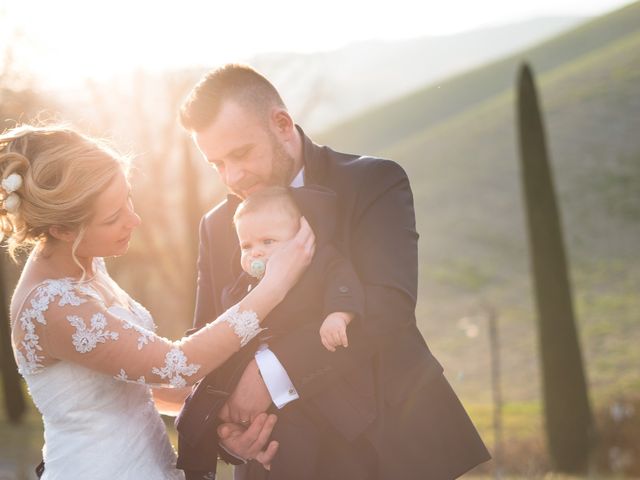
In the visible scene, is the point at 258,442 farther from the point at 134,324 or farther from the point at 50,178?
the point at 50,178

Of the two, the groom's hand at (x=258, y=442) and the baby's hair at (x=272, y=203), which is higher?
the baby's hair at (x=272, y=203)

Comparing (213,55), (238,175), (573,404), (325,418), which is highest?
(213,55)

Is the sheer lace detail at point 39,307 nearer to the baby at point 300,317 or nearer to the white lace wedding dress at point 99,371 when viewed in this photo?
the white lace wedding dress at point 99,371

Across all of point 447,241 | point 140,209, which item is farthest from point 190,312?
point 447,241

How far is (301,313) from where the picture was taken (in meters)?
3.16

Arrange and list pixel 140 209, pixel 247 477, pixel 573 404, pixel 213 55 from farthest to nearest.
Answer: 1. pixel 140 209
2. pixel 213 55
3. pixel 573 404
4. pixel 247 477

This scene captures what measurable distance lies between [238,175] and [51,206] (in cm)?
79

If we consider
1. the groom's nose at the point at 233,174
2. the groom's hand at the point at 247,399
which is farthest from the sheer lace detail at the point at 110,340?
the groom's nose at the point at 233,174

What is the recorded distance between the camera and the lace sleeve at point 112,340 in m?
2.95

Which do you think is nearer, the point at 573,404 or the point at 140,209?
A: the point at 573,404

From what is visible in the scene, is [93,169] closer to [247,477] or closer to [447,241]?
[247,477]

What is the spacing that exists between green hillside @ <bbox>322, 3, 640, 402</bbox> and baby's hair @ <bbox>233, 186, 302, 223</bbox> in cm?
1955

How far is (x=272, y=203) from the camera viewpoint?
3.29 metres

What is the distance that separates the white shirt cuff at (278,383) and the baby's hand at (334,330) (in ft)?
0.66
